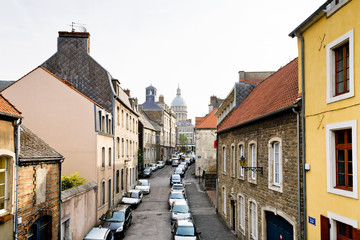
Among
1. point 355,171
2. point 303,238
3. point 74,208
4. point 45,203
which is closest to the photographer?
point 355,171

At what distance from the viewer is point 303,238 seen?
32.7ft

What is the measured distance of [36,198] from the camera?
11656 millimetres

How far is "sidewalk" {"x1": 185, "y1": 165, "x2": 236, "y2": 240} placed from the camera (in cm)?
1861

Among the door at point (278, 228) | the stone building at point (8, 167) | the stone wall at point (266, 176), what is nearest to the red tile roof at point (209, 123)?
the stone wall at point (266, 176)

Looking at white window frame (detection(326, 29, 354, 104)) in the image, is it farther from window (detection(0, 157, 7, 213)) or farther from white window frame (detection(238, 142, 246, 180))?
window (detection(0, 157, 7, 213))

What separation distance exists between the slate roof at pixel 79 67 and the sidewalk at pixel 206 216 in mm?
11723

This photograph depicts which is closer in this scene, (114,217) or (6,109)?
(6,109)

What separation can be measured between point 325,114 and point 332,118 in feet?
1.16

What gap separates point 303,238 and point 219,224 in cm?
1166

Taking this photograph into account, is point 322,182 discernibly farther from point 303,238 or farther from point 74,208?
point 74,208

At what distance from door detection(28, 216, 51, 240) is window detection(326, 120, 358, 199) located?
389 inches

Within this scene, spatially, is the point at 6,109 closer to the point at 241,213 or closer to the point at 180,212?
the point at 241,213

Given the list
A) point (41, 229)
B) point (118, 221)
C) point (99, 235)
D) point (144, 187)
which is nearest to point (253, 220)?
point (99, 235)

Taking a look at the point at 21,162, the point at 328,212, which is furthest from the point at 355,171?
the point at 21,162
